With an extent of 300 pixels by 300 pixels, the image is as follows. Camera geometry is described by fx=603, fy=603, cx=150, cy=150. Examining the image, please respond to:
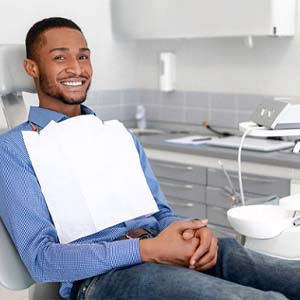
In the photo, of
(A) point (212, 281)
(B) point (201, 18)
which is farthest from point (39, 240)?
(B) point (201, 18)

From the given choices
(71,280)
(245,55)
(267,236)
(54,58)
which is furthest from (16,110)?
(245,55)

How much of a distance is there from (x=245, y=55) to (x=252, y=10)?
459mm

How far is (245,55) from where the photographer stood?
138 inches

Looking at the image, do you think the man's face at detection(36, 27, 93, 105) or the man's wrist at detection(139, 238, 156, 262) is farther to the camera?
the man's face at detection(36, 27, 93, 105)

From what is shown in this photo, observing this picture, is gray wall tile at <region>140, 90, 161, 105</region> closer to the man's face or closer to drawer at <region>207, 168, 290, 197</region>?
drawer at <region>207, 168, 290, 197</region>

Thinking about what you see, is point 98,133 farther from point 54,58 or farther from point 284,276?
point 284,276

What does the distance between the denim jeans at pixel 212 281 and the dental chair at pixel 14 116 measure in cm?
19

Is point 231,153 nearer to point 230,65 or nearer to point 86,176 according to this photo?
point 230,65

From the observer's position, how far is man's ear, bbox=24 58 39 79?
2.04 m

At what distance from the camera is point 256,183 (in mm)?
2984

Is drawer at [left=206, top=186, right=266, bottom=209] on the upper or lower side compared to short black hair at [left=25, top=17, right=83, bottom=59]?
lower

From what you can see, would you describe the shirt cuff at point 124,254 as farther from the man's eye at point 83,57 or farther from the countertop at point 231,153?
the countertop at point 231,153

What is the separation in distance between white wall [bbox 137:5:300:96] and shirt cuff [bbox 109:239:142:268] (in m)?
1.99

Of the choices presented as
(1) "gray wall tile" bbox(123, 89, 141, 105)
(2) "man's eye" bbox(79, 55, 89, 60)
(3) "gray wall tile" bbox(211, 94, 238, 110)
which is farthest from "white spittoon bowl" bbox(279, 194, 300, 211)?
(1) "gray wall tile" bbox(123, 89, 141, 105)
